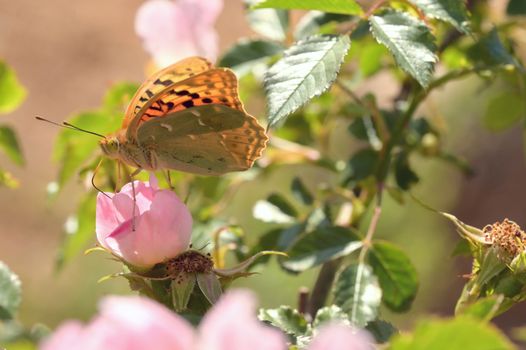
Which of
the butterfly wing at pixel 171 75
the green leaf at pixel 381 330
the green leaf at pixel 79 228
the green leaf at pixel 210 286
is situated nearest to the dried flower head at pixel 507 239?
the green leaf at pixel 381 330

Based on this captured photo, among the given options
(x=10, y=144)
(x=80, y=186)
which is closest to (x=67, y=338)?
(x=10, y=144)

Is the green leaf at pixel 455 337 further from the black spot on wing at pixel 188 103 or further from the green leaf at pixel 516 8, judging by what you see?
the green leaf at pixel 516 8

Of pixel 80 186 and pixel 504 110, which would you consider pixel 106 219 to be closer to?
pixel 504 110

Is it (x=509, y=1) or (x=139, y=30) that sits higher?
(x=139, y=30)

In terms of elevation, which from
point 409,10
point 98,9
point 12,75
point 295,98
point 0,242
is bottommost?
point 295,98

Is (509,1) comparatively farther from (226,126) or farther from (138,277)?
(138,277)

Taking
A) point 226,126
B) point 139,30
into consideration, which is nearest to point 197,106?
point 226,126
